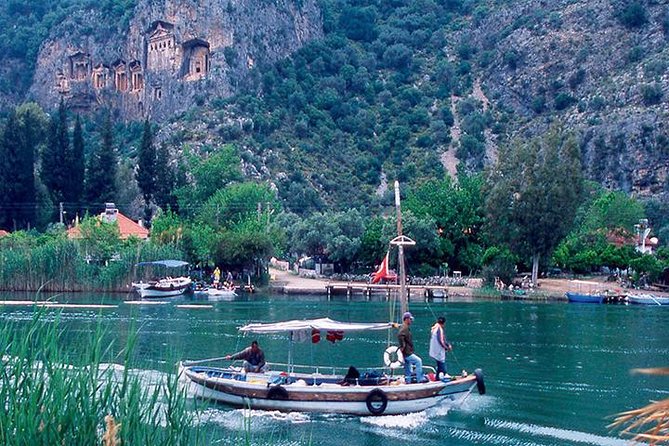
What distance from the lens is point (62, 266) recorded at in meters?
61.1

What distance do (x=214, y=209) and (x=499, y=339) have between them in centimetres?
4550

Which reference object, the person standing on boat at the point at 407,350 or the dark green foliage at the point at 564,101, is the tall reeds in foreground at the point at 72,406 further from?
the dark green foliage at the point at 564,101

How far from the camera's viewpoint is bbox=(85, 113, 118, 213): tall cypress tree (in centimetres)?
8169

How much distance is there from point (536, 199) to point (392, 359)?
1682 inches

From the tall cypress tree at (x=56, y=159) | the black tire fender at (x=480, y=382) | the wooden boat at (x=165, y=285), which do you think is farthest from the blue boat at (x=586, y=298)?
the tall cypress tree at (x=56, y=159)

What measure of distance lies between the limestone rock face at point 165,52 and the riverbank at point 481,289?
150 ft

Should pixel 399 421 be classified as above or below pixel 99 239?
below

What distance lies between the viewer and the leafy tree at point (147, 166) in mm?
85062

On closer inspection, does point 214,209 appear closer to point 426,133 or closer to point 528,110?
point 426,133

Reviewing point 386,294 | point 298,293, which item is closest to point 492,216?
point 386,294

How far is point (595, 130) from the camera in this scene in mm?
105312

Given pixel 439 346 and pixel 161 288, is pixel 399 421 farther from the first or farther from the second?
pixel 161 288

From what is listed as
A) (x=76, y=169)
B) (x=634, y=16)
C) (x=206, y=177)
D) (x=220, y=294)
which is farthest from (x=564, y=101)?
(x=220, y=294)

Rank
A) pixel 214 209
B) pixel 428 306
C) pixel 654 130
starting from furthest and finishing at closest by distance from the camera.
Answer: pixel 654 130 < pixel 214 209 < pixel 428 306
